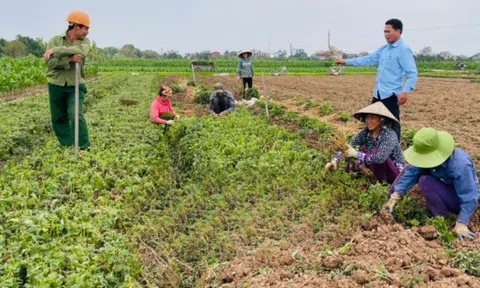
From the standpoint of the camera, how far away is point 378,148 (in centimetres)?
575

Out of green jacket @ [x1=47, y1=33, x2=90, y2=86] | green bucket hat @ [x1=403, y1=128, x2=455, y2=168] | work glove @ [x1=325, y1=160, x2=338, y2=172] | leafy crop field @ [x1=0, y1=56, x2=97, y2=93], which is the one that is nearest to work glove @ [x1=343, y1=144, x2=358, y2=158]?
work glove @ [x1=325, y1=160, x2=338, y2=172]

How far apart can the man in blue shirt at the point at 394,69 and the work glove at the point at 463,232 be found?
2299 mm

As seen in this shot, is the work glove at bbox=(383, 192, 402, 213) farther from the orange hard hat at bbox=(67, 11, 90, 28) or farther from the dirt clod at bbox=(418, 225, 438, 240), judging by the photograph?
the orange hard hat at bbox=(67, 11, 90, 28)

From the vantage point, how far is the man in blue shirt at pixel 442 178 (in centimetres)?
446

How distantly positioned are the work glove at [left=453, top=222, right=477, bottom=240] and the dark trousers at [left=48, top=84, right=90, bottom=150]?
17.6ft

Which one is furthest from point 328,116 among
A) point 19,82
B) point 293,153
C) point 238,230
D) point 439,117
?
point 19,82

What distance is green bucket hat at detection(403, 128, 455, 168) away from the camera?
457 cm

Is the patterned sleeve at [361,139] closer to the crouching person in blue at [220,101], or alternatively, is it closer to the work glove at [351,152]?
the work glove at [351,152]

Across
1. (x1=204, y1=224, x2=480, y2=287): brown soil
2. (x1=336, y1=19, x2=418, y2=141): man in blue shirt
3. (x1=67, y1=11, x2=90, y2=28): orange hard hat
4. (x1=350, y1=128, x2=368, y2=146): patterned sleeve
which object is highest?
(x1=67, y1=11, x2=90, y2=28): orange hard hat

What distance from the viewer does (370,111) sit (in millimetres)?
5742

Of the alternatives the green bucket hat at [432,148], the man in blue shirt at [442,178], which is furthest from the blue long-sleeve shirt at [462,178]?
the green bucket hat at [432,148]

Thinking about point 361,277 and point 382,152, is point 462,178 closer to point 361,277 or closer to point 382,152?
point 382,152

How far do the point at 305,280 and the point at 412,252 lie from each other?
1.02m

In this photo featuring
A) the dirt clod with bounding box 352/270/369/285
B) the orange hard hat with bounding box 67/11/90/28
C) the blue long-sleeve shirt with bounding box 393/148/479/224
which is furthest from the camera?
the orange hard hat with bounding box 67/11/90/28
